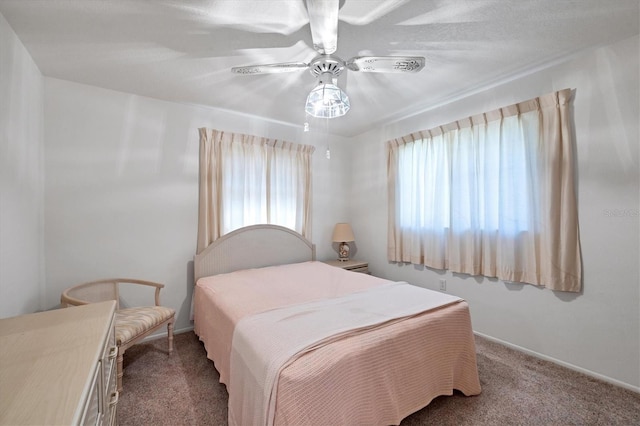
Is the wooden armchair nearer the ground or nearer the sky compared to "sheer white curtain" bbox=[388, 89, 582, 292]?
nearer the ground

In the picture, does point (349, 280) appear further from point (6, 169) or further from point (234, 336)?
point (6, 169)

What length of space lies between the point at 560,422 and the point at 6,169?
12.7ft

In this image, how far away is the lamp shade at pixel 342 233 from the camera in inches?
156

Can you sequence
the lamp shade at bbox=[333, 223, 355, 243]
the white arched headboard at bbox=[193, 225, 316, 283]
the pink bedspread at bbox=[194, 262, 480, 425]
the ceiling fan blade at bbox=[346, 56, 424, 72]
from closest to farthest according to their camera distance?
1. the pink bedspread at bbox=[194, 262, 480, 425]
2. the ceiling fan blade at bbox=[346, 56, 424, 72]
3. the white arched headboard at bbox=[193, 225, 316, 283]
4. the lamp shade at bbox=[333, 223, 355, 243]

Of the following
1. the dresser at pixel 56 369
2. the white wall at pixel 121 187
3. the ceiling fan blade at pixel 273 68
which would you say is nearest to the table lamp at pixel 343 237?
the white wall at pixel 121 187

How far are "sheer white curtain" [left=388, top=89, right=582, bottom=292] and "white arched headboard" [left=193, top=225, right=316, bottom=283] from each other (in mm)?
1345

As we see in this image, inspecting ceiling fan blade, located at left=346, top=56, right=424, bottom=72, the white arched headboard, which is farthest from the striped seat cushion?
ceiling fan blade, located at left=346, top=56, right=424, bottom=72

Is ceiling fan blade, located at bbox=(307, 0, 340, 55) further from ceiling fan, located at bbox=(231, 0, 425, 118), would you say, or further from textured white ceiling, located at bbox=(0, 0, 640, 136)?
textured white ceiling, located at bbox=(0, 0, 640, 136)

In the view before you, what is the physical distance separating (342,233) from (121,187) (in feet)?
9.04

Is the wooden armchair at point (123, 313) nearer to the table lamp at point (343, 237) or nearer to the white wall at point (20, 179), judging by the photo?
the white wall at point (20, 179)

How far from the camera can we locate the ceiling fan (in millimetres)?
1380

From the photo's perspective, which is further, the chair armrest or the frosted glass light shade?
the chair armrest

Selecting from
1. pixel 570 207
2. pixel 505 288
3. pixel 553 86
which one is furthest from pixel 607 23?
pixel 505 288

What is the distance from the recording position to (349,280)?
2.55m
